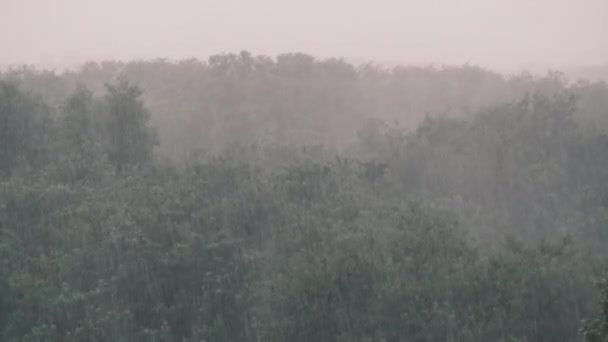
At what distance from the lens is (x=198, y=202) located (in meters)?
20.5

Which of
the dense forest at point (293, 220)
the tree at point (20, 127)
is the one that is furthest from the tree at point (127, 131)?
the tree at point (20, 127)

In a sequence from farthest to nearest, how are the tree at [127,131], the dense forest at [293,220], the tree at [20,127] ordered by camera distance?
the tree at [127,131] → the tree at [20,127] → the dense forest at [293,220]

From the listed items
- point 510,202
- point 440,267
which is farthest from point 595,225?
point 440,267

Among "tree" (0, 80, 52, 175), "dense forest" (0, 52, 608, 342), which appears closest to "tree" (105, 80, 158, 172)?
"dense forest" (0, 52, 608, 342)

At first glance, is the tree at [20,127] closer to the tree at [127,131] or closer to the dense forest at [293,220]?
the dense forest at [293,220]

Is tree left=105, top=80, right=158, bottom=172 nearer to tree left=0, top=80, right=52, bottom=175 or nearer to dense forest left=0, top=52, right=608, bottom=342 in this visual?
dense forest left=0, top=52, right=608, bottom=342

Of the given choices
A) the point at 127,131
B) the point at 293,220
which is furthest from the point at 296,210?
the point at 127,131

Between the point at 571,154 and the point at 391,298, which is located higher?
the point at 571,154

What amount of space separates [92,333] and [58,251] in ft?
8.60

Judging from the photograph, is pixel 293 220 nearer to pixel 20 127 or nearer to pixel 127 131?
pixel 127 131

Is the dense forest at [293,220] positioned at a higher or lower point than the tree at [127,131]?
lower

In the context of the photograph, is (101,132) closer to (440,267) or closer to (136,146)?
(136,146)

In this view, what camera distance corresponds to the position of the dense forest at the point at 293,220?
659 inches

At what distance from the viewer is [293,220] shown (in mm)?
19828
